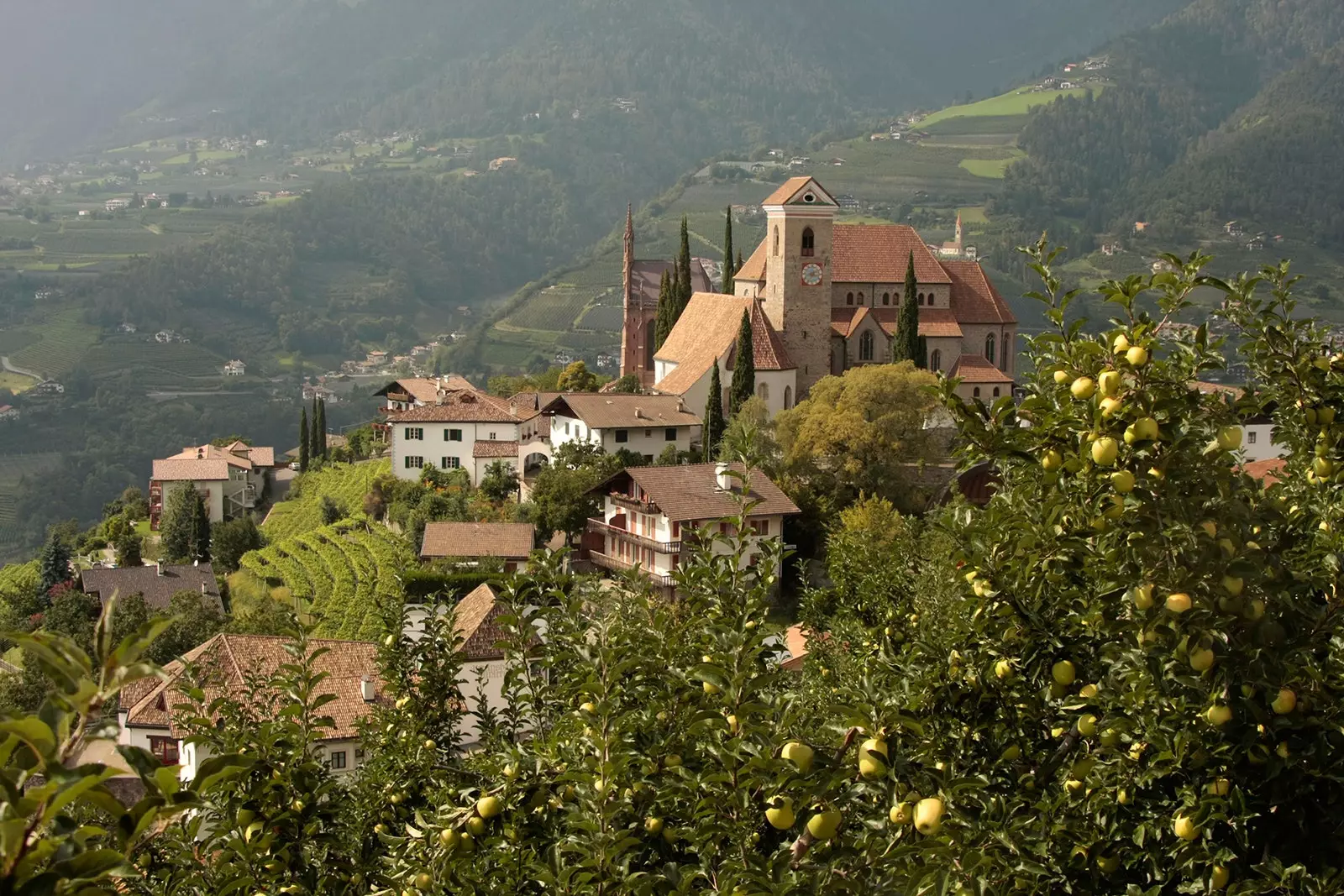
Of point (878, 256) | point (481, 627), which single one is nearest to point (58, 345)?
point (878, 256)

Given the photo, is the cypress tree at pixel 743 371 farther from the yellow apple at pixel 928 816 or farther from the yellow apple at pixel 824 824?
the yellow apple at pixel 928 816

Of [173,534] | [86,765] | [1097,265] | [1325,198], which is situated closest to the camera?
[86,765]

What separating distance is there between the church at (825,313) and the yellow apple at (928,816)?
48606 millimetres

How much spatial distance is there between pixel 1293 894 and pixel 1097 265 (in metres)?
166

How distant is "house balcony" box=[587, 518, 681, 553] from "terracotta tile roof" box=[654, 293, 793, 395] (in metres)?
10.4

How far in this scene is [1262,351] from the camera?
700 centimetres

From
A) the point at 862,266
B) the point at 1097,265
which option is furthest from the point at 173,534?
the point at 1097,265

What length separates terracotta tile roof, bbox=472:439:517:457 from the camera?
5525 centimetres

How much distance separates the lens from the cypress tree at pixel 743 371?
173 feet

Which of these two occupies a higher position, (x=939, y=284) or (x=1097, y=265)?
(x=939, y=284)

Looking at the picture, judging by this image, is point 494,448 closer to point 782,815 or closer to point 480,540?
point 480,540

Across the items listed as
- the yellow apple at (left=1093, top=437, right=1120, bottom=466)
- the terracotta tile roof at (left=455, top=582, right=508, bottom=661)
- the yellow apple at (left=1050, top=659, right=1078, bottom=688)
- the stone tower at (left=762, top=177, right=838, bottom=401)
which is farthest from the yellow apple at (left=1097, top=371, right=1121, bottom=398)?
the stone tower at (left=762, top=177, right=838, bottom=401)

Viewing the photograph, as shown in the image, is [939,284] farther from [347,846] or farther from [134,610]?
[347,846]

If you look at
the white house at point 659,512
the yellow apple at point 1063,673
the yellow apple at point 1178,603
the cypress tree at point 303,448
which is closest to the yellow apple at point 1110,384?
the yellow apple at point 1178,603
